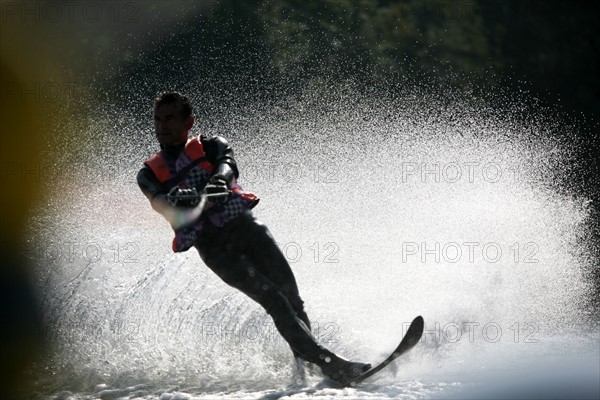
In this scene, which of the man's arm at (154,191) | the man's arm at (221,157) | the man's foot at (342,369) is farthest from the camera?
the man's arm at (221,157)

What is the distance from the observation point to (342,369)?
Result: 4.93m

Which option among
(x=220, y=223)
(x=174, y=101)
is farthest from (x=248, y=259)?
(x=174, y=101)

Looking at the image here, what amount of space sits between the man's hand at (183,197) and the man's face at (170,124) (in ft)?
1.51

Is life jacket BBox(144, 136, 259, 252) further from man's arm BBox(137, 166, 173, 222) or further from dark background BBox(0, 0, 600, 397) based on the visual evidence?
dark background BBox(0, 0, 600, 397)

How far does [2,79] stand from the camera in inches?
591

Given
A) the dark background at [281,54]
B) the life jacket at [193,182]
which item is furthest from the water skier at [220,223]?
the dark background at [281,54]

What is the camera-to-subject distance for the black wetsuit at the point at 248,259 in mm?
5148

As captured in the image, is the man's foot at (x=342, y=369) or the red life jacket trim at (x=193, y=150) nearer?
the man's foot at (x=342, y=369)

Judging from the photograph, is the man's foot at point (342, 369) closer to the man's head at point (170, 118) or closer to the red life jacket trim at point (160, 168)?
the red life jacket trim at point (160, 168)

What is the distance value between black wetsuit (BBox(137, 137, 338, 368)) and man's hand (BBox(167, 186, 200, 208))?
18cm

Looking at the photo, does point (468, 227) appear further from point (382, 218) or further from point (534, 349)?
point (534, 349)

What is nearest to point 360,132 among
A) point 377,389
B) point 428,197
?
point 428,197

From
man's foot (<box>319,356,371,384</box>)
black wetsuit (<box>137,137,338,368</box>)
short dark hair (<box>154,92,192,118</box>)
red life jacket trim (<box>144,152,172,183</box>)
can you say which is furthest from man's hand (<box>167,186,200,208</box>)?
man's foot (<box>319,356,371,384</box>)

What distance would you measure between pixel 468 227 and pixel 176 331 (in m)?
2.81
